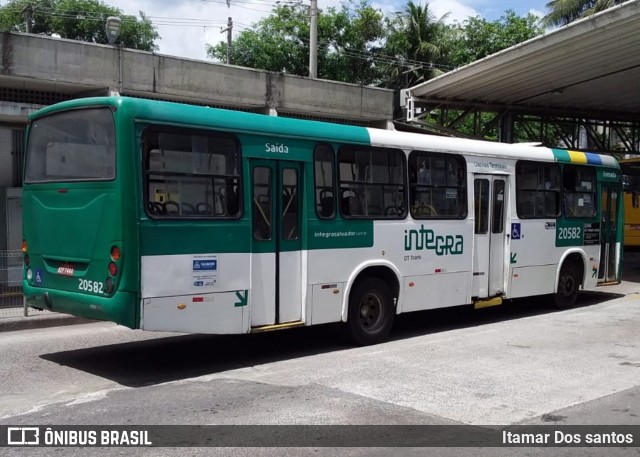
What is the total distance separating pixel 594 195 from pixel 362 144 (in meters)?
6.53

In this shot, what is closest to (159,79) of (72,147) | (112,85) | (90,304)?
(112,85)

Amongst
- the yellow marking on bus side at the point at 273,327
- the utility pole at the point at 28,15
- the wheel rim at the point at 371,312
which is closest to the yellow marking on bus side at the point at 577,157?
the wheel rim at the point at 371,312

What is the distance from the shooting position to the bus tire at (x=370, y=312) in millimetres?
9422

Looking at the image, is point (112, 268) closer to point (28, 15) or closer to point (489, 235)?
point (489, 235)

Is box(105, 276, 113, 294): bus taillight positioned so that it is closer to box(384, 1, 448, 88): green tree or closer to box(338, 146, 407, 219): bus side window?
box(338, 146, 407, 219): bus side window

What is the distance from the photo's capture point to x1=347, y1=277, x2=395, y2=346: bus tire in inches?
371

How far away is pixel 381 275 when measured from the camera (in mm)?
9844

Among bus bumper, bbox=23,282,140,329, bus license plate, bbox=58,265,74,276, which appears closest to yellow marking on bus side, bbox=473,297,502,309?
bus bumper, bbox=23,282,140,329

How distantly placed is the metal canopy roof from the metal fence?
12107 mm

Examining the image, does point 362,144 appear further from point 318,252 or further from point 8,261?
point 8,261

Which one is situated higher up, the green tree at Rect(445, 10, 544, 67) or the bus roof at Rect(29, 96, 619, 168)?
the green tree at Rect(445, 10, 544, 67)

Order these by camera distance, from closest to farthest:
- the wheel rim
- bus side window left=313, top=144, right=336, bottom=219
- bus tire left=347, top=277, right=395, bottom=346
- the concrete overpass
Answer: bus side window left=313, top=144, right=336, bottom=219 → bus tire left=347, top=277, right=395, bottom=346 → the wheel rim → the concrete overpass

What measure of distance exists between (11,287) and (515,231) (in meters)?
8.44

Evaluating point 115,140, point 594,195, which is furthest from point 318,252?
point 594,195
